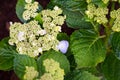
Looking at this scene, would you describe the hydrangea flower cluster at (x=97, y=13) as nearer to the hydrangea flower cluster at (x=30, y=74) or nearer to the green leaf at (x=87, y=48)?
the green leaf at (x=87, y=48)

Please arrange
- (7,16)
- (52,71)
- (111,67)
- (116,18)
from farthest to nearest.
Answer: (7,16) < (111,67) < (116,18) < (52,71)

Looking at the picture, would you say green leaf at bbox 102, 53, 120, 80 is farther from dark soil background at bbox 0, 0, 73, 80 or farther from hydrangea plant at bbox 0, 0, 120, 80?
dark soil background at bbox 0, 0, 73, 80

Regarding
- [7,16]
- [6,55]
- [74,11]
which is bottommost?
[7,16]

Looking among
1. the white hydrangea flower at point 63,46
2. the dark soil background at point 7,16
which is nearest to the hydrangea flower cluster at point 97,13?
the white hydrangea flower at point 63,46

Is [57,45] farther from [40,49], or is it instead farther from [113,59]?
[113,59]

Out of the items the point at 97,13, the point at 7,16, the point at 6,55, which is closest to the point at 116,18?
the point at 97,13

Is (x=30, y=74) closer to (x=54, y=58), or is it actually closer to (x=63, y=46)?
(x=54, y=58)

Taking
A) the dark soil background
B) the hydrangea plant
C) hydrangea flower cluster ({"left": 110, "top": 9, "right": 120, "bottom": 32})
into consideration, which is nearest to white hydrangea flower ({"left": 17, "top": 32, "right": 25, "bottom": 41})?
the hydrangea plant
